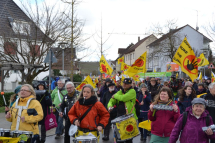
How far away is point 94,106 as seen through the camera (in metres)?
4.50

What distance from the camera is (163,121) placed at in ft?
15.0

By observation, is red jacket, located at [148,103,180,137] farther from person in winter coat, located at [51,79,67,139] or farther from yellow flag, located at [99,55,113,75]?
yellow flag, located at [99,55,113,75]

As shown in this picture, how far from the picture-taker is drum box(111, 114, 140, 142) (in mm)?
5008

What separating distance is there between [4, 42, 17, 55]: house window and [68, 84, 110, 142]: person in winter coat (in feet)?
40.8

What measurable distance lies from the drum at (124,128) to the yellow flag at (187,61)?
452 cm

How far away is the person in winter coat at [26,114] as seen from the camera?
455cm

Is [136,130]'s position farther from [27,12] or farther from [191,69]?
[27,12]

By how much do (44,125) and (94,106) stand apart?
2.47 meters

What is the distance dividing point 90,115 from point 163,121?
1.38 m

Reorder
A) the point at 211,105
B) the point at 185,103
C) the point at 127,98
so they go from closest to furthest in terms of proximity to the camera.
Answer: the point at 127,98
the point at 211,105
the point at 185,103

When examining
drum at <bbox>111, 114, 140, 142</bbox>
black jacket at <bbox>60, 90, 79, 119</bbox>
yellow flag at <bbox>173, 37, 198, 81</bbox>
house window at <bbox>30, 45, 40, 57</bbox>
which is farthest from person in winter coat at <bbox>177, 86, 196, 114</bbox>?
house window at <bbox>30, 45, 40, 57</bbox>

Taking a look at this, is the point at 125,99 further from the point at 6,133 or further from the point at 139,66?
the point at 139,66

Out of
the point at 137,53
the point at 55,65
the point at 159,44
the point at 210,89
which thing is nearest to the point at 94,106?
the point at 210,89

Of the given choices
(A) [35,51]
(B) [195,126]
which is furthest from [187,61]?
(A) [35,51]
